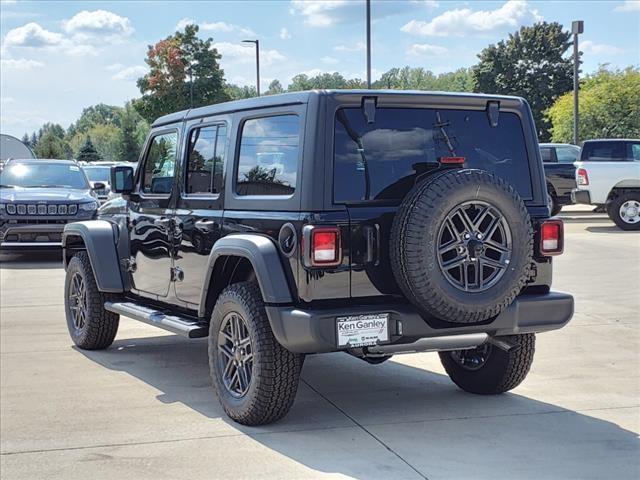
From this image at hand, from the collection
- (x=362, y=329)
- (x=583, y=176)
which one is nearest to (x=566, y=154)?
(x=583, y=176)

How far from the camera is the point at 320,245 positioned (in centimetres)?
453

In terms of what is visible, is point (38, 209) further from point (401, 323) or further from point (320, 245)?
point (401, 323)

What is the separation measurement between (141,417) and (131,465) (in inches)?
33.7

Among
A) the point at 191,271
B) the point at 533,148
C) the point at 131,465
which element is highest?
the point at 533,148

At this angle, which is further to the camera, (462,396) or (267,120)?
(462,396)

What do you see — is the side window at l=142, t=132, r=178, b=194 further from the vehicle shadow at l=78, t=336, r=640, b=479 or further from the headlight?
the headlight

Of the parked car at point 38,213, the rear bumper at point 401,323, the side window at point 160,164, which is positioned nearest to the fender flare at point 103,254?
the side window at point 160,164

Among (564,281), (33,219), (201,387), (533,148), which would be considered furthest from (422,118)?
(33,219)

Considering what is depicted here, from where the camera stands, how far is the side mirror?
6.89 m

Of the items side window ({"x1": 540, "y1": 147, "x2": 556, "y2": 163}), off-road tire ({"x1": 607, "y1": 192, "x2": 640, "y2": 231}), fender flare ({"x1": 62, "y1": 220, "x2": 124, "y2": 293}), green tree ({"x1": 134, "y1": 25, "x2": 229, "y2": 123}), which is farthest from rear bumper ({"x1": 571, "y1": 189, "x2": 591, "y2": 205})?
green tree ({"x1": 134, "y1": 25, "x2": 229, "y2": 123})

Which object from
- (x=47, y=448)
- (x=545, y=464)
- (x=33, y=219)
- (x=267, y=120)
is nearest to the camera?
(x=545, y=464)

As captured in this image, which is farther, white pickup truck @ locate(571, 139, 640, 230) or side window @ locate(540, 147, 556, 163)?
side window @ locate(540, 147, 556, 163)

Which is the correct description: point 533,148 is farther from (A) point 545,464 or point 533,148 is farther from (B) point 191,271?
(B) point 191,271

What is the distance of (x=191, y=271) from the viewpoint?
5.86 metres
